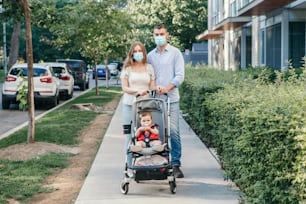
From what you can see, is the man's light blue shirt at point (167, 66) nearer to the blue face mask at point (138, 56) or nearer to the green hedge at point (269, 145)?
the blue face mask at point (138, 56)

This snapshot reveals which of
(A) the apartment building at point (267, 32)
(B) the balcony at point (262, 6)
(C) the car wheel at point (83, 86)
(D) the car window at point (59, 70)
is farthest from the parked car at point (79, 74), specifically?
(B) the balcony at point (262, 6)

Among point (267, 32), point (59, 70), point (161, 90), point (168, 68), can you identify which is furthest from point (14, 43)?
point (161, 90)

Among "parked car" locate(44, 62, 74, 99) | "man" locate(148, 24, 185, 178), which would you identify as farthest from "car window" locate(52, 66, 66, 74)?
"man" locate(148, 24, 185, 178)

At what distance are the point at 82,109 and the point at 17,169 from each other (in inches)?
419

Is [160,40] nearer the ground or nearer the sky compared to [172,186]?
nearer the sky

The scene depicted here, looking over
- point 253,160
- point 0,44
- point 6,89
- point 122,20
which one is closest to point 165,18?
point 0,44

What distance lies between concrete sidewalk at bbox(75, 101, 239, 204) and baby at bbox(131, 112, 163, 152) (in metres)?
0.57

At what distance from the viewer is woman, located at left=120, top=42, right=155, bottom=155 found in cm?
722

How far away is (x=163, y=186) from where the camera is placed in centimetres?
709

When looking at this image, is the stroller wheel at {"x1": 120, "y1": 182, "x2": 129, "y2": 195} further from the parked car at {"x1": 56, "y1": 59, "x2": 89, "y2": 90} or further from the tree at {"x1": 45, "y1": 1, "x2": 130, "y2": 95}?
the parked car at {"x1": 56, "y1": 59, "x2": 89, "y2": 90}

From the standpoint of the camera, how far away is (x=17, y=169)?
838 cm

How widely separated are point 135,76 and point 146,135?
851 mm

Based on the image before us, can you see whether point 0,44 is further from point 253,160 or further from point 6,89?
point 253,160

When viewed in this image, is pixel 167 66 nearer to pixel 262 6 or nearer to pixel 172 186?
pixel 172 186
